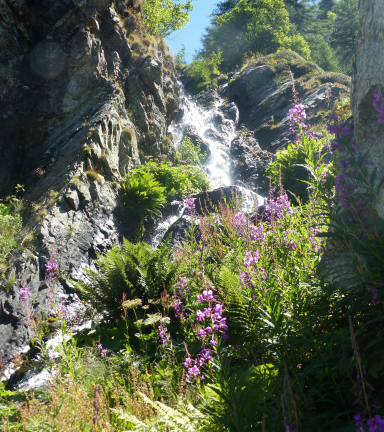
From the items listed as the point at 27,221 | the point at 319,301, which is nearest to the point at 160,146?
the point at 27,221

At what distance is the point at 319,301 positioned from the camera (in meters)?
2.37

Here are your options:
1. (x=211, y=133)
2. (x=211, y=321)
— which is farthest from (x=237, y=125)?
(x=211, y=321)

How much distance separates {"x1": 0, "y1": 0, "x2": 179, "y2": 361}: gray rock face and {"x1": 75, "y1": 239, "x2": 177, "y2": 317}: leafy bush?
932mm

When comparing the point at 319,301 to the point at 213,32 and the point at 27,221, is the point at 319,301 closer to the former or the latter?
the point at 27,221

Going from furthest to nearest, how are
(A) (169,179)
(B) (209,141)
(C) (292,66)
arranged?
(C) (292,66), (B) (209,141), (A) (169,179)

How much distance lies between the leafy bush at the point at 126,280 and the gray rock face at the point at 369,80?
2.76 meters

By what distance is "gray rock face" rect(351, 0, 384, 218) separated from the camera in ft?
8.52

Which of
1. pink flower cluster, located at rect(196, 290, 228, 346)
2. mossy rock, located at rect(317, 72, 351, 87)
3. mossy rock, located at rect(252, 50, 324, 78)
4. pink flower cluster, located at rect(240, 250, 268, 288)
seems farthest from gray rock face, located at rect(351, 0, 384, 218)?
mossy rock, located at rect(252, 50, 324, 78)

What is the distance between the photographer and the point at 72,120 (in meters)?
8.03

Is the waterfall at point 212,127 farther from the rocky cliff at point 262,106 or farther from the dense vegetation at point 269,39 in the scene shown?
the dense vegetation at point 269,39

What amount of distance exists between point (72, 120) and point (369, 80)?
7162mm

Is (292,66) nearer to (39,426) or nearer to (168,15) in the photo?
(168,15)

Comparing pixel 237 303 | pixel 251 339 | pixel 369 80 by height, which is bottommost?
pixel 251 339

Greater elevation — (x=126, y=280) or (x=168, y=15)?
(x=168, y=15)
